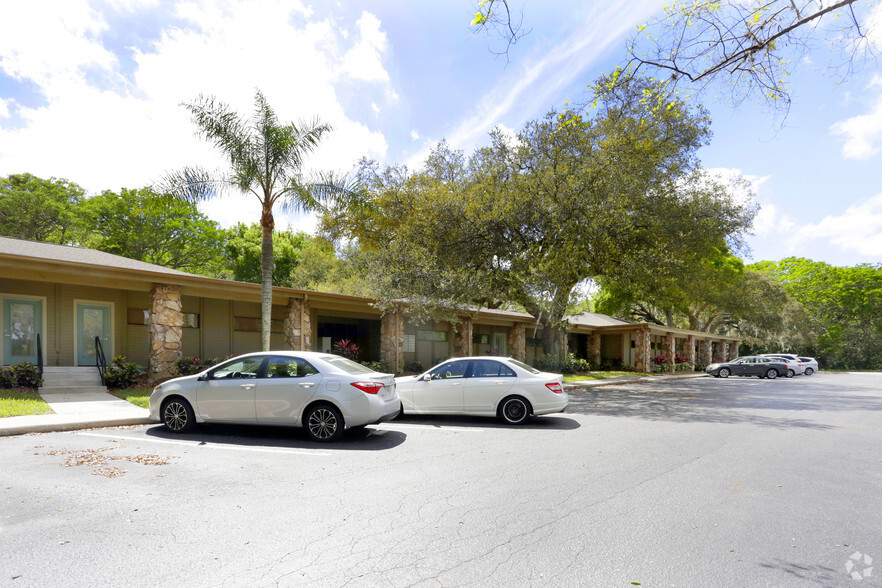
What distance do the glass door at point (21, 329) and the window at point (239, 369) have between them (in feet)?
34.6

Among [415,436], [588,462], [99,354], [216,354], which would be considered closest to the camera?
[588,462]

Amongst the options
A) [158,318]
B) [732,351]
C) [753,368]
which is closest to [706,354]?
[753,368]

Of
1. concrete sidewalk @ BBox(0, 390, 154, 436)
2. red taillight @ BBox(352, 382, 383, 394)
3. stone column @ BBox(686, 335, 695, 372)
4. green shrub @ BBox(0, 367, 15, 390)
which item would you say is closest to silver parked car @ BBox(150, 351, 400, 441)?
red taillight @ BBox(352, 382, 383, 394)

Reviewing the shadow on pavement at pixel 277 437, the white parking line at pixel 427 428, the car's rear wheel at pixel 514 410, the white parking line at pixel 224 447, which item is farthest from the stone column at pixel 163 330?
the car's rear wheel at pixel 514 410

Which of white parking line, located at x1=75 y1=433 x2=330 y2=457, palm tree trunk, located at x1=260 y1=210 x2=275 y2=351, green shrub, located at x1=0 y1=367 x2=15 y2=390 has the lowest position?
white parking line, located at x1=75 y1=433 x2=330 y2=457

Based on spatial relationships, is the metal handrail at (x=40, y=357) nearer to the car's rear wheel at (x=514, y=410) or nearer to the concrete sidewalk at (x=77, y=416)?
the concrete sidewalk at (x=77, y=416)

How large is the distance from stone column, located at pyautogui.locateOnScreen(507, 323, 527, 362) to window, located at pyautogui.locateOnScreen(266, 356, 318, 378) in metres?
22.3

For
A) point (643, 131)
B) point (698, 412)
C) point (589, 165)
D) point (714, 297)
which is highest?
point (643, 131)

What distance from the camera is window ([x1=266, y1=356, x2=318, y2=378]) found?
8469 millimetres

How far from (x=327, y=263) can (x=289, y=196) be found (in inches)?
1073

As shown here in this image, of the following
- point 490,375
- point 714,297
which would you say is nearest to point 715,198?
point 714,297

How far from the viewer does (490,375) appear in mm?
10594

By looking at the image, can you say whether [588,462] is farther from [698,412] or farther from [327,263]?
[327,263]

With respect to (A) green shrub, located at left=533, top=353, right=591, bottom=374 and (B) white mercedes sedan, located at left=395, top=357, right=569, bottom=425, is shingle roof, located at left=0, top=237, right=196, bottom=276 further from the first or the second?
(A) green shrub, located at left=533, top=353, right=591, bottom=374
